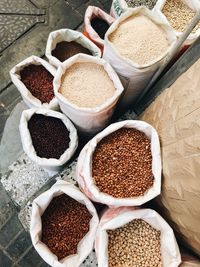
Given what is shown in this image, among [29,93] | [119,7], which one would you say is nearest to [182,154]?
[29,93]

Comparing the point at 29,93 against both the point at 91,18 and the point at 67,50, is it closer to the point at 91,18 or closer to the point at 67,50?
the point at 67,50

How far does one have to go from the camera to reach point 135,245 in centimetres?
143

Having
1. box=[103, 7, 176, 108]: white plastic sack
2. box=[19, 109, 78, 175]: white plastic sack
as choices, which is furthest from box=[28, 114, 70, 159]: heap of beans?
box=[103, 7, 176, 108]: white plastic sack

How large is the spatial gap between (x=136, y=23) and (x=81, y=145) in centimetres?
68

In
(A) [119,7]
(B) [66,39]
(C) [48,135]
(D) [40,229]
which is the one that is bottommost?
(D) [40,229]

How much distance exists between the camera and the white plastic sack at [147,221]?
52.3 inches

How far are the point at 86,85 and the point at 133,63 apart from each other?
236 mm

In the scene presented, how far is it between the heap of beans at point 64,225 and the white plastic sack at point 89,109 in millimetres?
356

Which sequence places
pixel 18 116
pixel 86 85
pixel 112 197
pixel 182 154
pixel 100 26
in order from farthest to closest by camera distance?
pixel 18 116 → pixel 100 26 → pixel 86 85 → pixel 112 197 → pixel 182 154

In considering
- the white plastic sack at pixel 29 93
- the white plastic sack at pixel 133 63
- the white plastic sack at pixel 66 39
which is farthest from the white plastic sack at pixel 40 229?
the white plastic sack at pixel 66 39

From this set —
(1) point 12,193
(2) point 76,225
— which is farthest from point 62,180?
(1) point 12,193

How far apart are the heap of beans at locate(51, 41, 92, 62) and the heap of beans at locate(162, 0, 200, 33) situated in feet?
1.54

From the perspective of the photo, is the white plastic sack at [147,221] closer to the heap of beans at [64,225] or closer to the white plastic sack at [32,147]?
the heap of beans at [64,225]

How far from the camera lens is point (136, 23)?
165 centimetres
